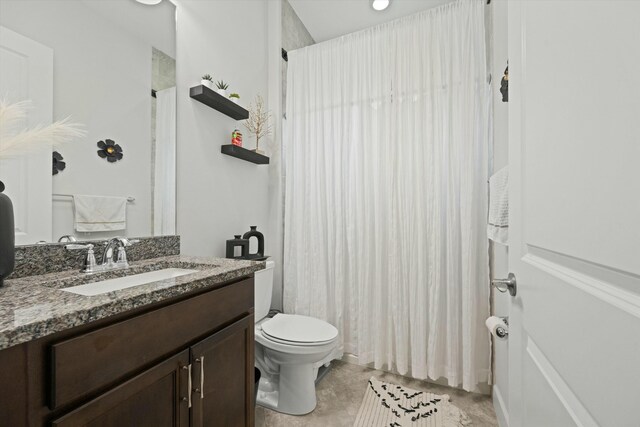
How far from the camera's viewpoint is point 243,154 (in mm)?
1911

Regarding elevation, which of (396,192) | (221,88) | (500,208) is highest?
(221,88)

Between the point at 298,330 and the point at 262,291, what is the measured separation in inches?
13.4

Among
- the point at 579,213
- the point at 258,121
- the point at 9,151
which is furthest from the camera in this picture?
the point at 258,121

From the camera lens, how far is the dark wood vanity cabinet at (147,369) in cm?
Answer: 57

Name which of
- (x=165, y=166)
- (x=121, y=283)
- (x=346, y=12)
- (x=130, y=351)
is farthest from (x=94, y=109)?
(x=346, y=12)

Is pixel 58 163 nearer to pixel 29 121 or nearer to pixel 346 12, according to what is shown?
pixel 29 121

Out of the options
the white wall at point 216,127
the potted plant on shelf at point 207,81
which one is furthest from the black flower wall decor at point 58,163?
the potted plant on shelf at point 207,81

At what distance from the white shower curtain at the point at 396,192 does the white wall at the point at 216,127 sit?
0.31 m

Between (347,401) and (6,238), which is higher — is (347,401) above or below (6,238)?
below

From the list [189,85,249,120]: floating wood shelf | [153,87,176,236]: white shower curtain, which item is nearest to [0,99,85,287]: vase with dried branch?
[153,87,176,236]: white shower curtain

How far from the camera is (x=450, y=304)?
6.08 feet

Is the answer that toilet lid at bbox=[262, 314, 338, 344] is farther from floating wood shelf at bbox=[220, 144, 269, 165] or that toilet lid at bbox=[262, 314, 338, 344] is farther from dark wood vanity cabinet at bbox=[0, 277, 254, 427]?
floating wood shelf at bbox=[220, 144, 269, 165]

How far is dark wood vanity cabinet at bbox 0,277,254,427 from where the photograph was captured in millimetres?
572

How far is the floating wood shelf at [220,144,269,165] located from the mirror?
1.21 feet
